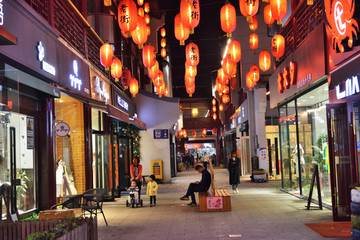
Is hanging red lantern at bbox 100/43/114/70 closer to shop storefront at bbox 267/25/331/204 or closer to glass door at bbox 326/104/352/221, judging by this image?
shop storefront at bbox 267/25/331/204

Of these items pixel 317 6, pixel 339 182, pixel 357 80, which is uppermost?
pixel 317 6

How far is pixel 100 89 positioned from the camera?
635 inches

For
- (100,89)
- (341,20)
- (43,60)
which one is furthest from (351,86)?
(100,89)

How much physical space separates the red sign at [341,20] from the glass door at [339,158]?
1.95 metres

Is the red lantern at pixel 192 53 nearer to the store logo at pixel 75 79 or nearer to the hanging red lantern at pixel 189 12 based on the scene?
the hanging red lantern at pixel 189 12

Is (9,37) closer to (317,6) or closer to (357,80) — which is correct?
(357,80)

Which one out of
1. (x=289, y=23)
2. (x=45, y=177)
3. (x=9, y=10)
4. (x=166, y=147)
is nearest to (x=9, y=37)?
(x=9, y=10)

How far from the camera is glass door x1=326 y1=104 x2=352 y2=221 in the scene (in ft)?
34.5

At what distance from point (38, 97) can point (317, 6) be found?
24.6 ft

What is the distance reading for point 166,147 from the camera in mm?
27281

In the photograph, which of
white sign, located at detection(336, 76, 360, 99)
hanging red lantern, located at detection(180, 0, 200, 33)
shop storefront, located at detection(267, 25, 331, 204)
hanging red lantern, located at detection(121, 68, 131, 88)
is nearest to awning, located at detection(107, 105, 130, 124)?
hanging red lantern, located at detection(180, 0, 200, 33)

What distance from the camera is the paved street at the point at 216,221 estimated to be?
31.2 ft

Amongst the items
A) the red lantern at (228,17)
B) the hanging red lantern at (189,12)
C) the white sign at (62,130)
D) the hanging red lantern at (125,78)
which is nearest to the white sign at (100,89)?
the hanging red lantern at (125,78)

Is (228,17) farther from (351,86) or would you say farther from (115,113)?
(351,86)
